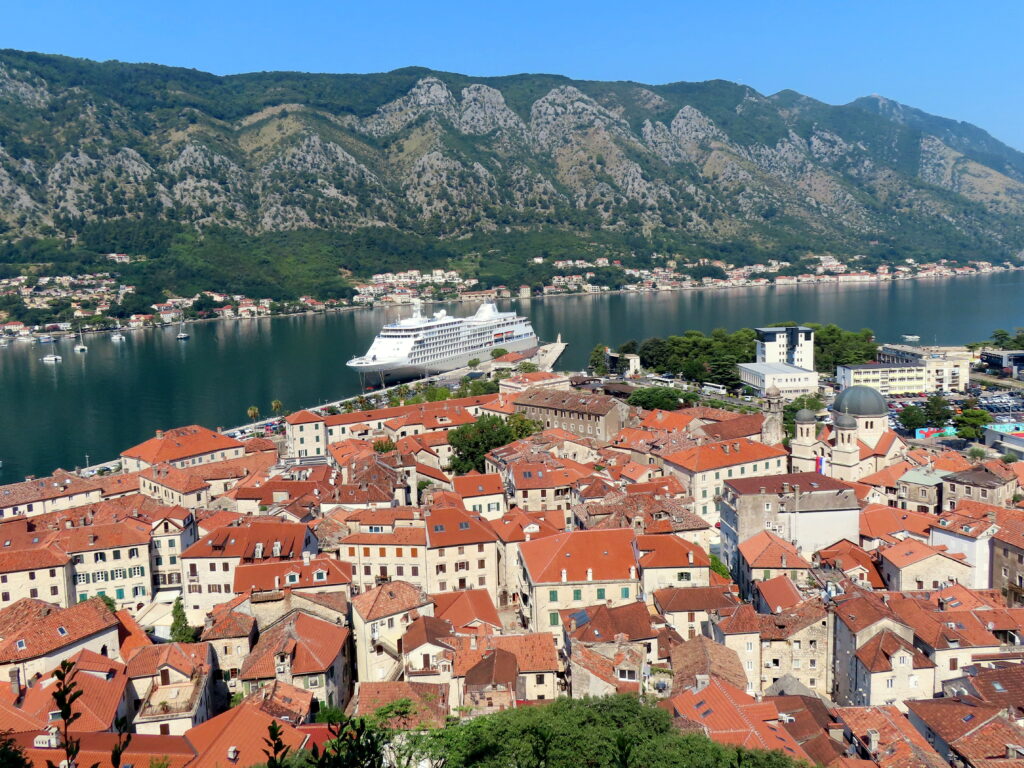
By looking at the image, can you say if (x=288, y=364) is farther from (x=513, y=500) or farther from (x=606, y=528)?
(x=606, y=528)

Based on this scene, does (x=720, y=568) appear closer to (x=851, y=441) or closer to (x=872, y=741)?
(x=872, y=741)

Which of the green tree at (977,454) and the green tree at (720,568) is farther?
the green tree at (977,454)

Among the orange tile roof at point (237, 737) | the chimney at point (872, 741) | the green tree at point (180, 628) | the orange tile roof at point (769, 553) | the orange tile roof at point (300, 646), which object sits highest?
the orange tile roof at point (237, 737)

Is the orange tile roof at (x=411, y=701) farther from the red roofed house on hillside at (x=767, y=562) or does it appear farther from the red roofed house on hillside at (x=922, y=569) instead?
the red roofed house on hillside at (x=922, y=569)

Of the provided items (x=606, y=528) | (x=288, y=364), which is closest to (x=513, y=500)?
(x=606, y=528)

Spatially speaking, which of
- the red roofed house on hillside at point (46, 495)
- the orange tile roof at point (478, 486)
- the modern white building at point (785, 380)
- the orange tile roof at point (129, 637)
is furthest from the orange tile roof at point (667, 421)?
the orange tile roof at point (129, 637)

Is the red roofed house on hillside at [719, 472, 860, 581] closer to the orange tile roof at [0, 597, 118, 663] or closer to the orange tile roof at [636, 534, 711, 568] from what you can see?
the orange tile roof at [636, 534, 711, 568]

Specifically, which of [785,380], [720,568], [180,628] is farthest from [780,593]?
[785,380]
